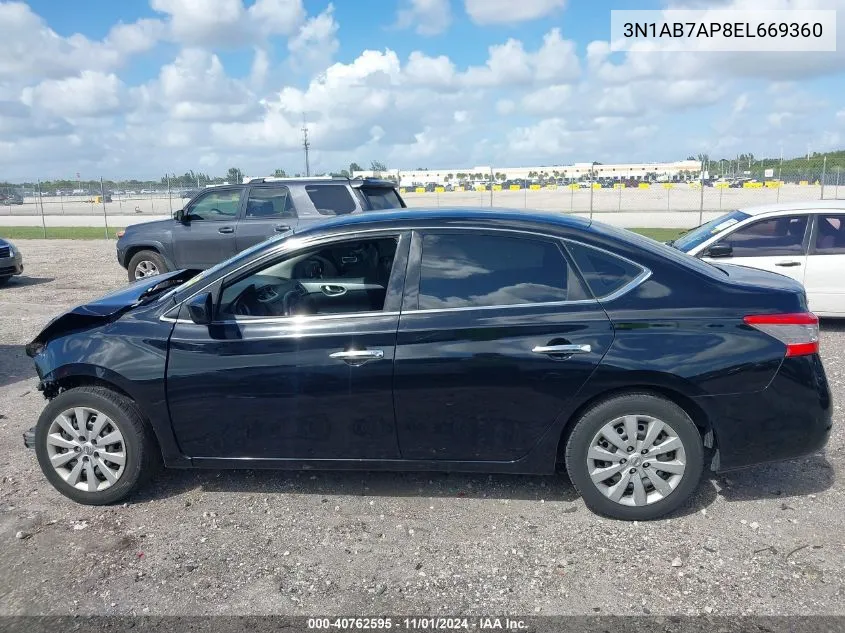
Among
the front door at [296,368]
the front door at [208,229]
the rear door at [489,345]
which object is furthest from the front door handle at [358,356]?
the front door at [208,229]

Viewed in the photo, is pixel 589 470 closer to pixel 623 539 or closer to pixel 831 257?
pixel 623 539

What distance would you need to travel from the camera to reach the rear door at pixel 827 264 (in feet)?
25.8

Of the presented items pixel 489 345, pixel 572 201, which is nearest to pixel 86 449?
pixel 489 345

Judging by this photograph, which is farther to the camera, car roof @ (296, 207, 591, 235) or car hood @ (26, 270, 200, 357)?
car hood @ (26, 270, 200, 357)

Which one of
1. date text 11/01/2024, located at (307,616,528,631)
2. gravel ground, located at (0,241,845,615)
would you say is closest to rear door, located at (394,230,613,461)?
gravel ground, located at (0,241,845,615)

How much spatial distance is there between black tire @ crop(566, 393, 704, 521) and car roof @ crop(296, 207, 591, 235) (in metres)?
1.04

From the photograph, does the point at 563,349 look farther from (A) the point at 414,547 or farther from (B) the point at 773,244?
(B) the point at 773,244

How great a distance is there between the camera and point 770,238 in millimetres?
8055

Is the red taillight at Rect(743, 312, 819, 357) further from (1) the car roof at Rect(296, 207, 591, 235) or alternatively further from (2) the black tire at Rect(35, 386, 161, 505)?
(2) the black tire at Rect(35, 386, 161, 505)

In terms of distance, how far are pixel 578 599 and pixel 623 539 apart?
0.62m

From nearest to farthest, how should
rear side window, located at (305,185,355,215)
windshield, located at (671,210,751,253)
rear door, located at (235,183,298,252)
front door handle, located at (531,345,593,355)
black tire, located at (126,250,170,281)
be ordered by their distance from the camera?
front door handle, located at (531,345,593,355) < windshield, located at (671,210,751,253) < rear side window, located at (305,185,355,215) < rear door, located at (235,183,298,252) < black tire, located at (126,250,170,281)

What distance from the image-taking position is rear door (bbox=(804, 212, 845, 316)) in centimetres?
787

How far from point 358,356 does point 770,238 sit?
622 centimetres

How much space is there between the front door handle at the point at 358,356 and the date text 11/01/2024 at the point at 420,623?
1.31 m
